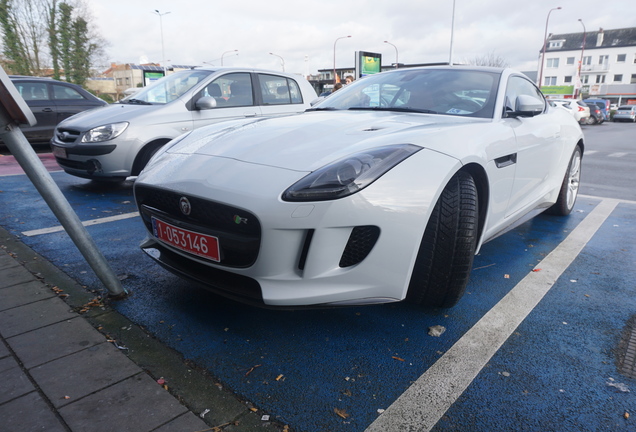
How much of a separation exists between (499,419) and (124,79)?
82.4 m

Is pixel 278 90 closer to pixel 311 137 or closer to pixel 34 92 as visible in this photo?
pixel 311 137

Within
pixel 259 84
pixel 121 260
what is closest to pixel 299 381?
pixel 121 260

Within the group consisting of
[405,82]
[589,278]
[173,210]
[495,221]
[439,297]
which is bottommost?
[589,278]

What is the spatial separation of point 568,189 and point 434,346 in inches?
125

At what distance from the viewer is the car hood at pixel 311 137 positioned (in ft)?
7.11

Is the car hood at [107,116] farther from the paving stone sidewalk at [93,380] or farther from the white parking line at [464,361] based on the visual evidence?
the white parking line at [464,361]

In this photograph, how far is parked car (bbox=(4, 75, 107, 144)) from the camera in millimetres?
9148

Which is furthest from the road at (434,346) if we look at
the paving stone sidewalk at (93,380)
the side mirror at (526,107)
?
the side mirror at (526,107)

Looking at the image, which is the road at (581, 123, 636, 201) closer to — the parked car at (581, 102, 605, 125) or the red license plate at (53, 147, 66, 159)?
the red license plate at (53, 147, 66, 159)

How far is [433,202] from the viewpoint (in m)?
2.07

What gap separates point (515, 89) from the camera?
3475 mm

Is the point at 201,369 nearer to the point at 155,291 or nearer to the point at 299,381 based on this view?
the point at 299,381

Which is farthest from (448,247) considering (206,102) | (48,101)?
(48,101)

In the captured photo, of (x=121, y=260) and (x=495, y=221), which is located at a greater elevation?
(x=495, y=221)
